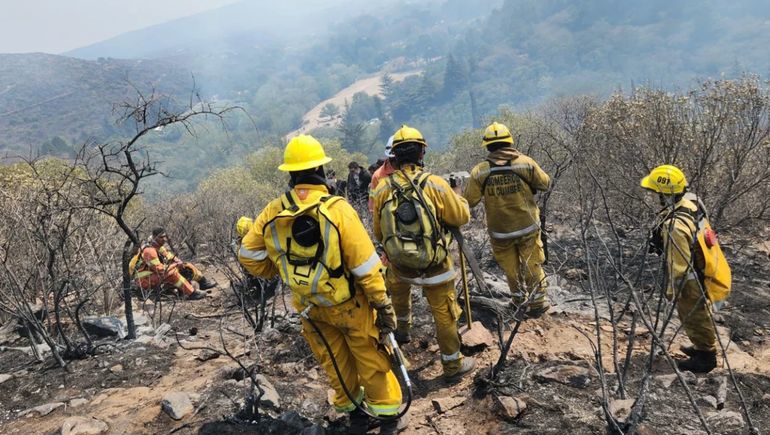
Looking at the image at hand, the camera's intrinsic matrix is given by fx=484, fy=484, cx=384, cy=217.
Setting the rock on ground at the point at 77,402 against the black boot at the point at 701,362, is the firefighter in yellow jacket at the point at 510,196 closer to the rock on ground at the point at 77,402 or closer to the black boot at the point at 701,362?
the black boot at the point at 701,362

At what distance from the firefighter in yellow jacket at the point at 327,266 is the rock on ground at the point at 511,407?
25.4 inches

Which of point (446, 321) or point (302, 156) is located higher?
point (302, 156)

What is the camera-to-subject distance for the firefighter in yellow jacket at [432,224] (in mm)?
3586

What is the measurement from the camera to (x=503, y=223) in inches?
185

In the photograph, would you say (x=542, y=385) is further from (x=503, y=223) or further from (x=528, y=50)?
(x=528, y=50)

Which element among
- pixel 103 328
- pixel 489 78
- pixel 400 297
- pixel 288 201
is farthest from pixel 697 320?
pixel 489 78

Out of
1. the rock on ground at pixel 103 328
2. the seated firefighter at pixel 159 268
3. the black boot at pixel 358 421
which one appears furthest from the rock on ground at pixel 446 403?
the seated firefighter at pixel 159 268

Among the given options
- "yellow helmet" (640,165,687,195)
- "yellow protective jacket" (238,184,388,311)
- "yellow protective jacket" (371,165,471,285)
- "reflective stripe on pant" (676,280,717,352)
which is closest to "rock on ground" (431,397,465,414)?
"yellow protective jacket" (371,165,471,285)

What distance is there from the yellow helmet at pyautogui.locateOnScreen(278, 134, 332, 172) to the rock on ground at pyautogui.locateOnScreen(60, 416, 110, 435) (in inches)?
82.8

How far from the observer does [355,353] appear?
3.07 meters

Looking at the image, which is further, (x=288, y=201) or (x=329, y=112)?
(x=329, y=112)

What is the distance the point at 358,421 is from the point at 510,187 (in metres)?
2.56

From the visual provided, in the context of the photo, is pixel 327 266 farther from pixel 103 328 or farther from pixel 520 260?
pixel 103 328

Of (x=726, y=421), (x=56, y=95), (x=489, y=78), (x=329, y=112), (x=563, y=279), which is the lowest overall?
(x=329, y=112)
